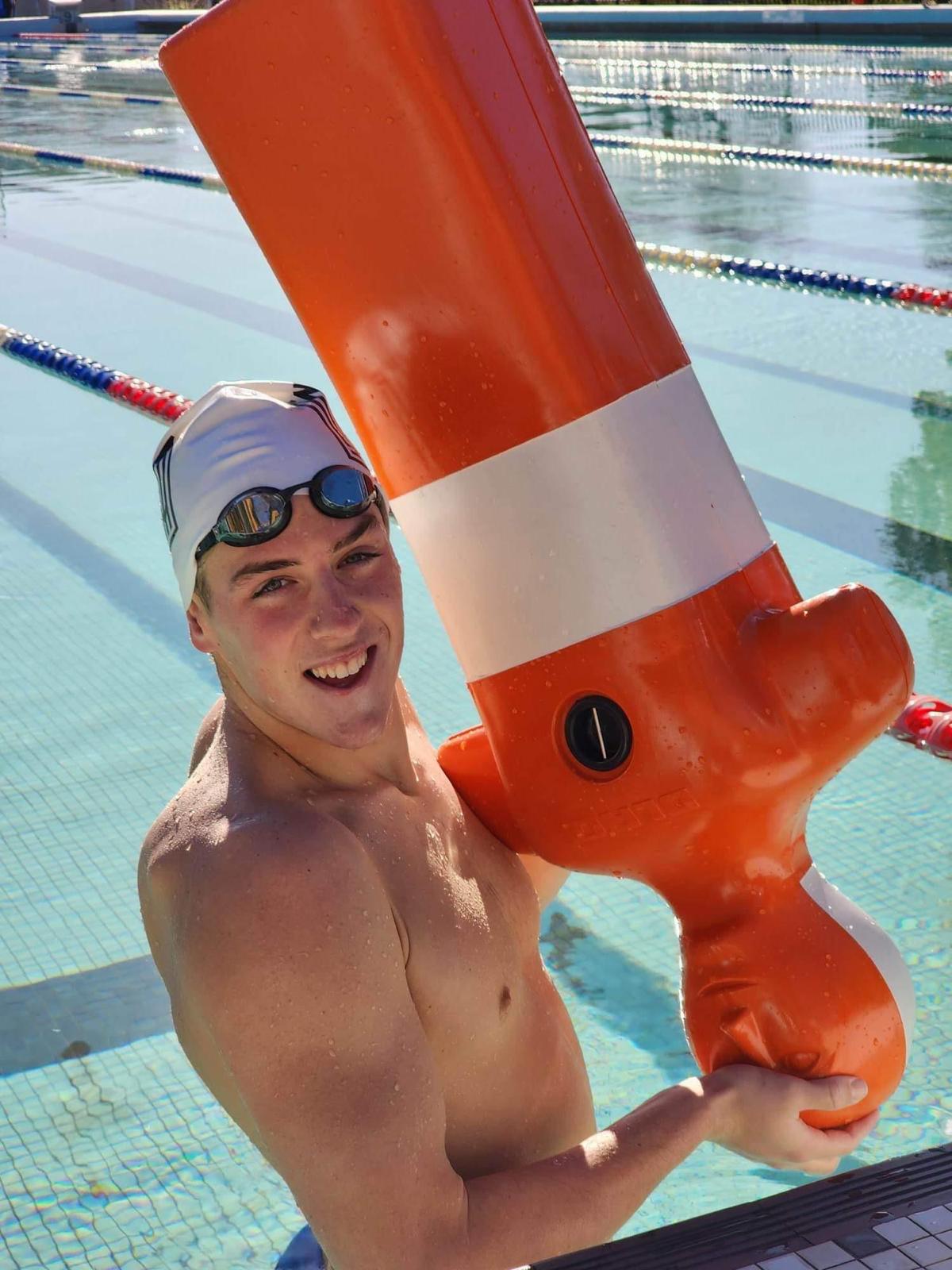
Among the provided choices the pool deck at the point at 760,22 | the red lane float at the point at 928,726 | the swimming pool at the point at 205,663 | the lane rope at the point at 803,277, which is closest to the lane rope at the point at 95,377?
the swimming pool at the point at 205,663

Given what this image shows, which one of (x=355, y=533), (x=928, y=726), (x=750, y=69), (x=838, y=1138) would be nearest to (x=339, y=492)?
(x=355, y=533)

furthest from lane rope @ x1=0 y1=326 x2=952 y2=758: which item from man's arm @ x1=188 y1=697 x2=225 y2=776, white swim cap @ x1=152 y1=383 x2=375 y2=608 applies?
white swim cap @ x1=152 y1=383 x2=375 y2=608

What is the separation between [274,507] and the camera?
1.50 metres

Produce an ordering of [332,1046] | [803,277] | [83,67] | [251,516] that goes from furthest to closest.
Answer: [83,67] → [803,277] → [251,516] → [332,1046]

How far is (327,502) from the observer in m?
1.53

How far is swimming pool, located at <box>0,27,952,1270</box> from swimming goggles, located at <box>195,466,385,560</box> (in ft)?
4.05

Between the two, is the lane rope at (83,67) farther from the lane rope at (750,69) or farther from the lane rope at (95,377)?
the lane rope at (95,377)

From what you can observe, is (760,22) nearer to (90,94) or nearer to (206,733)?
(90,94)

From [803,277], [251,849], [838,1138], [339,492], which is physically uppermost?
[339,492]

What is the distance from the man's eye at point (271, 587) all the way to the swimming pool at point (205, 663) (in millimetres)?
1179

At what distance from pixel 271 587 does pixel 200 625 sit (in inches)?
4.4

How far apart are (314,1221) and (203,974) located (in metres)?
0.24

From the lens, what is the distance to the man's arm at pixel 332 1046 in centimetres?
133

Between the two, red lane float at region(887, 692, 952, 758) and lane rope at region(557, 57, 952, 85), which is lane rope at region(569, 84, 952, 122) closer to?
lane rope at region(557, 57, 952, 85)
